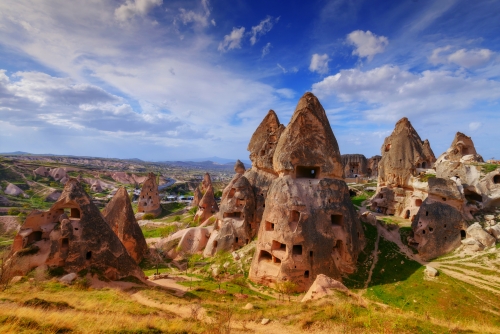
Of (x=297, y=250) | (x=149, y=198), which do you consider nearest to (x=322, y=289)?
(x=297, y=250)

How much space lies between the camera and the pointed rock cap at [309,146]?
2216 cm

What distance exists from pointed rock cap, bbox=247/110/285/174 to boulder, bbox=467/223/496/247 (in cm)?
1881

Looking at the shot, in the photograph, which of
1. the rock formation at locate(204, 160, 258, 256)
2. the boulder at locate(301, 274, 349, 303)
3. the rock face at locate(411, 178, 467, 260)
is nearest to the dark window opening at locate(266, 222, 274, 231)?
the boulder at locate(301, 274, 349, 303)

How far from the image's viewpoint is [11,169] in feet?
275

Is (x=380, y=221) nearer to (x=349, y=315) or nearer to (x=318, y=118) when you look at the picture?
(x=318, y=118)

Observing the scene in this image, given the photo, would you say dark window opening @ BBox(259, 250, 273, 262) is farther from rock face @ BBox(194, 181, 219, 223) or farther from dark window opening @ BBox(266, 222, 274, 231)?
rock face @ BBox(194, 181, 219, 223)

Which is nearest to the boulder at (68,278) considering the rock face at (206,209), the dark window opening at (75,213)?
the dark window opening at (75,213)

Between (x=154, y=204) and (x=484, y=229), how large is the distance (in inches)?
1934

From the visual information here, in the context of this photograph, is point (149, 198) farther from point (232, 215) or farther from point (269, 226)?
point (269, 226)

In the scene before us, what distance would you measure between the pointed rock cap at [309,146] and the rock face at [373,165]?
45.5 m

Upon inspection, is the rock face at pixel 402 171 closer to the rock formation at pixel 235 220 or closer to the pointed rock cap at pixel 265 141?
the pointed rock cap at pixel 265 141

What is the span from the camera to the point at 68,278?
625 inches

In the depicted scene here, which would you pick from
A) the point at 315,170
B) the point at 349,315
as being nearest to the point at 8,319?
the point at 349,315

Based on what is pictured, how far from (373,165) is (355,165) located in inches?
155
